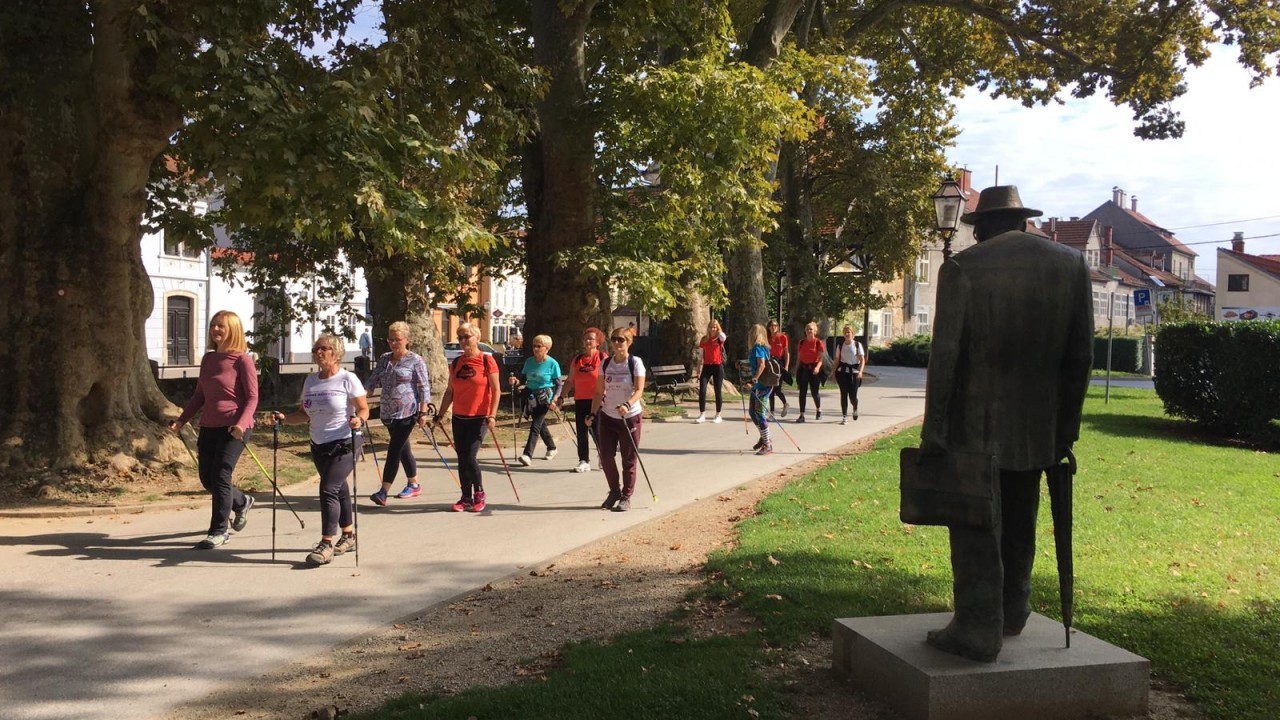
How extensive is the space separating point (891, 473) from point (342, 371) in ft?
21.2

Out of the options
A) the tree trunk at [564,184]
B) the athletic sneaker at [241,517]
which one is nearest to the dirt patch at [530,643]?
the athletic sneaker at [241,517]

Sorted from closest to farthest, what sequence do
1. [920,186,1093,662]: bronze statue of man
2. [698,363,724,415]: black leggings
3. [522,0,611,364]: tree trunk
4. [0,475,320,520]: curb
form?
[920,186,1093,662]: bronze statue of man, [0,475,320,520]: curb, [522,0,611,364]: tree trunk, [698,363,724,415]: black leggings

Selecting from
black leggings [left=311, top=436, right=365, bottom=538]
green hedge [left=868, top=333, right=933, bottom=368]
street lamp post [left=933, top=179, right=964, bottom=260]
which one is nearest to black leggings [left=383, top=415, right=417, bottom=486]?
black leggings [left=311, top=436, right=365, bottom=538]

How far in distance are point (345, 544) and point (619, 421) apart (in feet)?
9.71

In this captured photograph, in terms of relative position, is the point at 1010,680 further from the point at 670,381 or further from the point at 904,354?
the point at 904,354

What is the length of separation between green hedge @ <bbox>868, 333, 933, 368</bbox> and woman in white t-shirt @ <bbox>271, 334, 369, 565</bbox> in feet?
154

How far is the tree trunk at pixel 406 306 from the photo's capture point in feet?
60.1

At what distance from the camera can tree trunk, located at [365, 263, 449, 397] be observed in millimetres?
18312

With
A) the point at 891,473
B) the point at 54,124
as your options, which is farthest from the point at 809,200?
the point at 54,124

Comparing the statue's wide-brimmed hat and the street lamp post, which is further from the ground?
the street lamp post

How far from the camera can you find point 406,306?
61.8ft

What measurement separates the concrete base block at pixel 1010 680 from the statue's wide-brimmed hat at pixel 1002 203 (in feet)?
6.55

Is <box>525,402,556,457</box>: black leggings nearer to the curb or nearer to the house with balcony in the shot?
the curb

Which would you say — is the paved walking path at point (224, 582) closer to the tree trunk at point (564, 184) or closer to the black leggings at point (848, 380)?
the tree trunk at point (564, 184)
